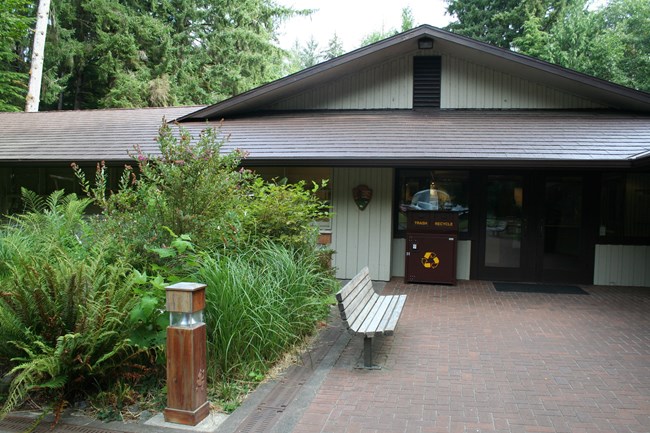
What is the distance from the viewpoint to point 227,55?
80.3 ft

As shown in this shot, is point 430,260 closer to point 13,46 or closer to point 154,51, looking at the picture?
point 154,51

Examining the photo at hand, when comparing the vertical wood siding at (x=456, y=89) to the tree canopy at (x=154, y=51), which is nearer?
the vertical wood siding at (x=456, y=89)

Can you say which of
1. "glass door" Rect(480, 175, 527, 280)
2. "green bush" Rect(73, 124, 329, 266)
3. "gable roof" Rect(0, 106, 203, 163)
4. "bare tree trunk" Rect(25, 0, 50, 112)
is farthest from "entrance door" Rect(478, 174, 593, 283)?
"bare tree trunk" Rect(25, 0, 50, 112)

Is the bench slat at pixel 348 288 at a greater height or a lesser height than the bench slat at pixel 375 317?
greater

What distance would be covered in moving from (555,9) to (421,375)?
31.1 metres

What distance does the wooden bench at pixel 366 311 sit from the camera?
15.0ft

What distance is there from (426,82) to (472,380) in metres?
7.89

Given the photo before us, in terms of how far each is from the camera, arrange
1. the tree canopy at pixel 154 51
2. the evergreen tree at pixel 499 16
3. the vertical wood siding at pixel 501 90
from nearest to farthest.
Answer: the vertical wood siding at pixel 501 90 < the tree canopy at pixel 154 51 < the evergreen tree at pixel 499 16

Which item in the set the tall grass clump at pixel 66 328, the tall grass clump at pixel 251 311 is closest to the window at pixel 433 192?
the tall grass clump at pixel 251 311

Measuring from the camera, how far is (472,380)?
4.33 meters

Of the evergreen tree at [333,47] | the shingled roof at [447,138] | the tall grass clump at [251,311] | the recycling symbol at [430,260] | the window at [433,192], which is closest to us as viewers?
the tall grass clump at [251,311]

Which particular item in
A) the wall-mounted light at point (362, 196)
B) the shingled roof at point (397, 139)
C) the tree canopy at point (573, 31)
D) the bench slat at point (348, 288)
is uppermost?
the tree canopy at point (573, 31)

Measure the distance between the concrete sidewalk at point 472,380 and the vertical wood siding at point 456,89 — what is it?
5.39 meters

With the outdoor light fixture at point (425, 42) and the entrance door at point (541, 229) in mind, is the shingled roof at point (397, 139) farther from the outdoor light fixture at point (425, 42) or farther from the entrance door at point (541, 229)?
the outdoor light fixture at point (425, 42)
